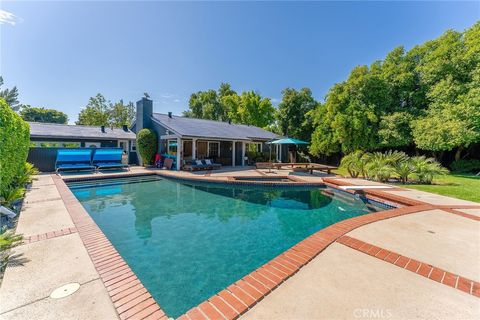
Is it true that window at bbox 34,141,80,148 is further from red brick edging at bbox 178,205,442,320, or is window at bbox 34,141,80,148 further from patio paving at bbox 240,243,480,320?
patio paving at bbox 240,243,480,320

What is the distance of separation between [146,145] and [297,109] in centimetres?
1769

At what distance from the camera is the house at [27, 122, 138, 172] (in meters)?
14.0

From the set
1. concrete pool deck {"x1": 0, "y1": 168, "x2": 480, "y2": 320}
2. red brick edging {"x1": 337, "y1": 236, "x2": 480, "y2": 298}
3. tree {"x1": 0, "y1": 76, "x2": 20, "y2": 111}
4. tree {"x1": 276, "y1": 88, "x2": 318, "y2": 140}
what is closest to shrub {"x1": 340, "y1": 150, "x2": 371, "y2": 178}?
concrete pool deck {"x1": 0, "y1": 168, "x2": 480, "y2": 320}

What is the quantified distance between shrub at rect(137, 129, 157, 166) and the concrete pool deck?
43.4ft

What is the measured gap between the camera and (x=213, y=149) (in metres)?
19.3

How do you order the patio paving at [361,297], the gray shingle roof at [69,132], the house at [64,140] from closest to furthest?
1. the patio paving at [361,297]
2. the house at [64,140]
3. the gray shingle roof at [69,132]

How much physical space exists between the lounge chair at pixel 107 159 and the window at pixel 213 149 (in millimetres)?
6951

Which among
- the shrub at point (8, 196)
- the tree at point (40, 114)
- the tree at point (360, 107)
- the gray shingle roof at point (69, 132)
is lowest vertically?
the shrub at point (8, 196)

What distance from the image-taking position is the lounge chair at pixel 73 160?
13523 millimetres

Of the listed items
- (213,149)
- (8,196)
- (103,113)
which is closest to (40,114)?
(103,113)

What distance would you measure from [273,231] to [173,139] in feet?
43.0

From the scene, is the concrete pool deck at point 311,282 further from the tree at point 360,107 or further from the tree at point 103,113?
the tree at point 103,113

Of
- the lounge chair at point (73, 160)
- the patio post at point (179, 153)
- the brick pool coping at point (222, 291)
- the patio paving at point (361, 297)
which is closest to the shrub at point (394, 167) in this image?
the brick pool coping at point (222, 291)

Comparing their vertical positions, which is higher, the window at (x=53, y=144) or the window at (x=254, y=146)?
the window at (x=254, y=146)
